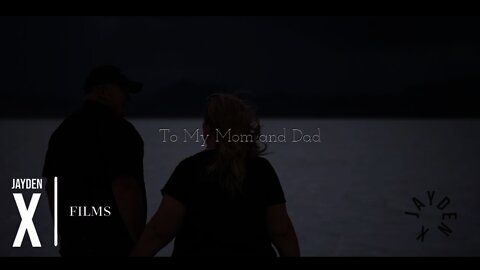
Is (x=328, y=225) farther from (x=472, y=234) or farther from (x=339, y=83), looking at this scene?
(x=339, y=83)

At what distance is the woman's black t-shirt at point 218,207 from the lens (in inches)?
88.8

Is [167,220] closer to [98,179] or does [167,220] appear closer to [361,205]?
[98,179]

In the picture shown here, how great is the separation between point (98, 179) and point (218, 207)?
33.6 inches

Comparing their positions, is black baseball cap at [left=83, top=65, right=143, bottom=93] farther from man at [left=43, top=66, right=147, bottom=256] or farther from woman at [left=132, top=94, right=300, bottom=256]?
woman at [left=132, top=94, right=300, bottom=256]

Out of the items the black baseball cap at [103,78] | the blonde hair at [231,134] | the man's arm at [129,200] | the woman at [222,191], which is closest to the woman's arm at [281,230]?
the woman at [222,191]

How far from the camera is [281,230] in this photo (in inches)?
94.0

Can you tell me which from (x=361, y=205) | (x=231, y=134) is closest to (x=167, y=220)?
(x=231, y=134)

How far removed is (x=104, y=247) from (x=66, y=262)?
261 millimetres

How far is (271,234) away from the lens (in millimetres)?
2383

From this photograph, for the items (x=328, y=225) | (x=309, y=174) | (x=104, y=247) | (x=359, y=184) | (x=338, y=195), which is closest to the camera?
(x=104, y=247)

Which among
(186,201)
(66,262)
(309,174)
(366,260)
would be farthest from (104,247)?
(309,174)

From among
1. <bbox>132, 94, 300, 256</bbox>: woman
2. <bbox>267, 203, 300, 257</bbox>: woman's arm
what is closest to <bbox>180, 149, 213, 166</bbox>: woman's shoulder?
<bbox>132, 94, 300, 256</bbox>: woman

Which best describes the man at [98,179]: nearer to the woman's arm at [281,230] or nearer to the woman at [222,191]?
the woman at [222,191]

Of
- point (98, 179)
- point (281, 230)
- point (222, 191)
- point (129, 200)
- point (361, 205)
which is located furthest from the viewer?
point (361, 205)
